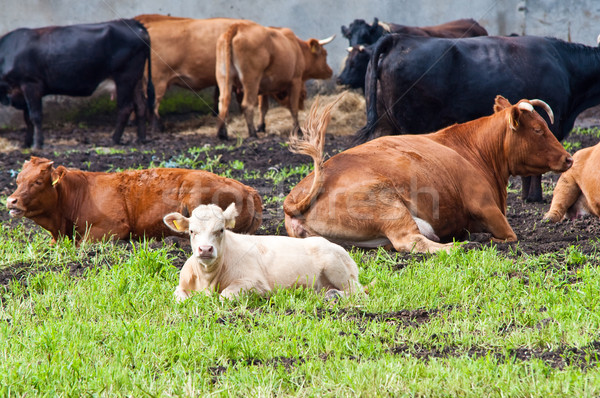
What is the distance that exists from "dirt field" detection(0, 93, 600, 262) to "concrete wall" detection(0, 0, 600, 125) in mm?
1815

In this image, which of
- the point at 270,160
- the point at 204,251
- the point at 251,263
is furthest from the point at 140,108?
A: the point at 204,251

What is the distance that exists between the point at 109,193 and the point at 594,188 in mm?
4580

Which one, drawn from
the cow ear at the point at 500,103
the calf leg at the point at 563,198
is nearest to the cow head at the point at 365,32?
the cow ear at the point at 500,103

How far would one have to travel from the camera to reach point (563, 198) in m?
7.79

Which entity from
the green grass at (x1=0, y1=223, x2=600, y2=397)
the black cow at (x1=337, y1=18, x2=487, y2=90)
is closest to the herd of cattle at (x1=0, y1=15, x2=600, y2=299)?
the green grass at (x1=0, y1=223, x2=600, y2=397)

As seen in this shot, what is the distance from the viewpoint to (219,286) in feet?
17.1

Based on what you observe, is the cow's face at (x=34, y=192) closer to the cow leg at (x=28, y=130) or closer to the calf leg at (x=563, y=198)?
the calf leg at (x=563, y=198)

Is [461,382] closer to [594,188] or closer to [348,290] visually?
[348,290]

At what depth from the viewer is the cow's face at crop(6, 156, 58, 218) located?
662 centimetres

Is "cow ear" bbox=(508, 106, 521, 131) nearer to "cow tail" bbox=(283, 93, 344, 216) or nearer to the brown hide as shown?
"cow tail" bbox=(283, 93, 344, 216)

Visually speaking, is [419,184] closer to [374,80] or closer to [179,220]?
[179,220]

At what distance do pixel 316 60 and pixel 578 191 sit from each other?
9.91m


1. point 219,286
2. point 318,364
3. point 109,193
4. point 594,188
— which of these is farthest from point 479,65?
point 318,364

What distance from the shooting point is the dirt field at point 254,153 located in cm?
695
